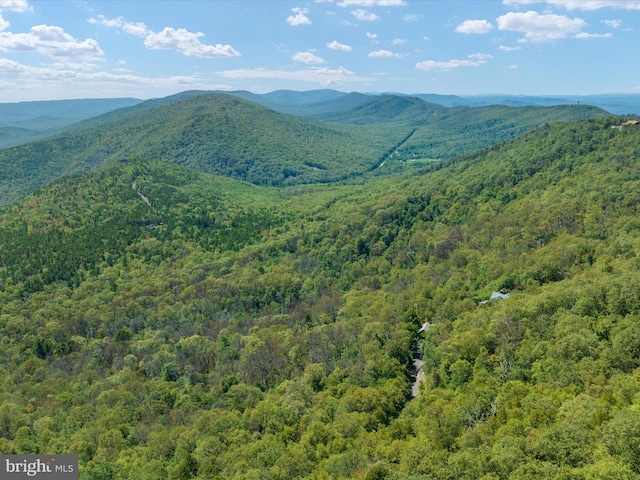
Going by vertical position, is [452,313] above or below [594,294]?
below

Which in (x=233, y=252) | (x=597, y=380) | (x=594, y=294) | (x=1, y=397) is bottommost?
(x=1, y=397)

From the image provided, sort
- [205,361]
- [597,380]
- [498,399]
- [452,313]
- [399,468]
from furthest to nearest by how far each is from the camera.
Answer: [205,361], [452,313], [498,399], [597,380], [399,468]

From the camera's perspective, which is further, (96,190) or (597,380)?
(96,190)

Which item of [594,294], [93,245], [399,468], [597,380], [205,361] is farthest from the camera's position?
[93,245]

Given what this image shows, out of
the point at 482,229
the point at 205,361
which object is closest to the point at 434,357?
the point at 205,361

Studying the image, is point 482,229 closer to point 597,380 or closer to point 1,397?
point 597,380

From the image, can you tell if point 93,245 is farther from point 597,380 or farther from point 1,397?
point 597,380
